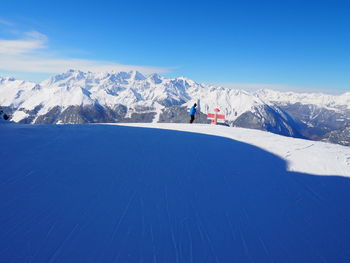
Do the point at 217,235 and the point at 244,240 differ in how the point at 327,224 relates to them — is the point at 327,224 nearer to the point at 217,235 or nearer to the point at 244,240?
the point at 244,240

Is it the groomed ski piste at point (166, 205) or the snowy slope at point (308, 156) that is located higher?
the snowy slope at point (308, 156)

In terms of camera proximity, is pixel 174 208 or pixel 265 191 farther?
pixel 265 191

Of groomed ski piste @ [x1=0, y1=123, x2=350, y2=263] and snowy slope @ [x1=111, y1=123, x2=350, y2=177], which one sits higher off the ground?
snowy slope @ [x1=111, y1=123, x2=350, y2=177]

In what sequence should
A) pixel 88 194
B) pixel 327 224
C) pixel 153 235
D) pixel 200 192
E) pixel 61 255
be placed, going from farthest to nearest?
pixel 200 192 < pixel 88 194 < pixel 327 224 < pixel 153 235 < pixel 61 255

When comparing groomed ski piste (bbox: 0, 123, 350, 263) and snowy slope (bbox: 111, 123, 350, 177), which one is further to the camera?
snowy slope (bbox: 111, 123, 350, 177)

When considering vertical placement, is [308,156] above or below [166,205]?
above

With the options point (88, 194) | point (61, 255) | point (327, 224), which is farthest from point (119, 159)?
point (327, 224)

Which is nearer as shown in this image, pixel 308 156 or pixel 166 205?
pixel 166 205

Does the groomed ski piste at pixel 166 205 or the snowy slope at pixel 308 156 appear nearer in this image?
the groomed ski piste at pixel 166 205
